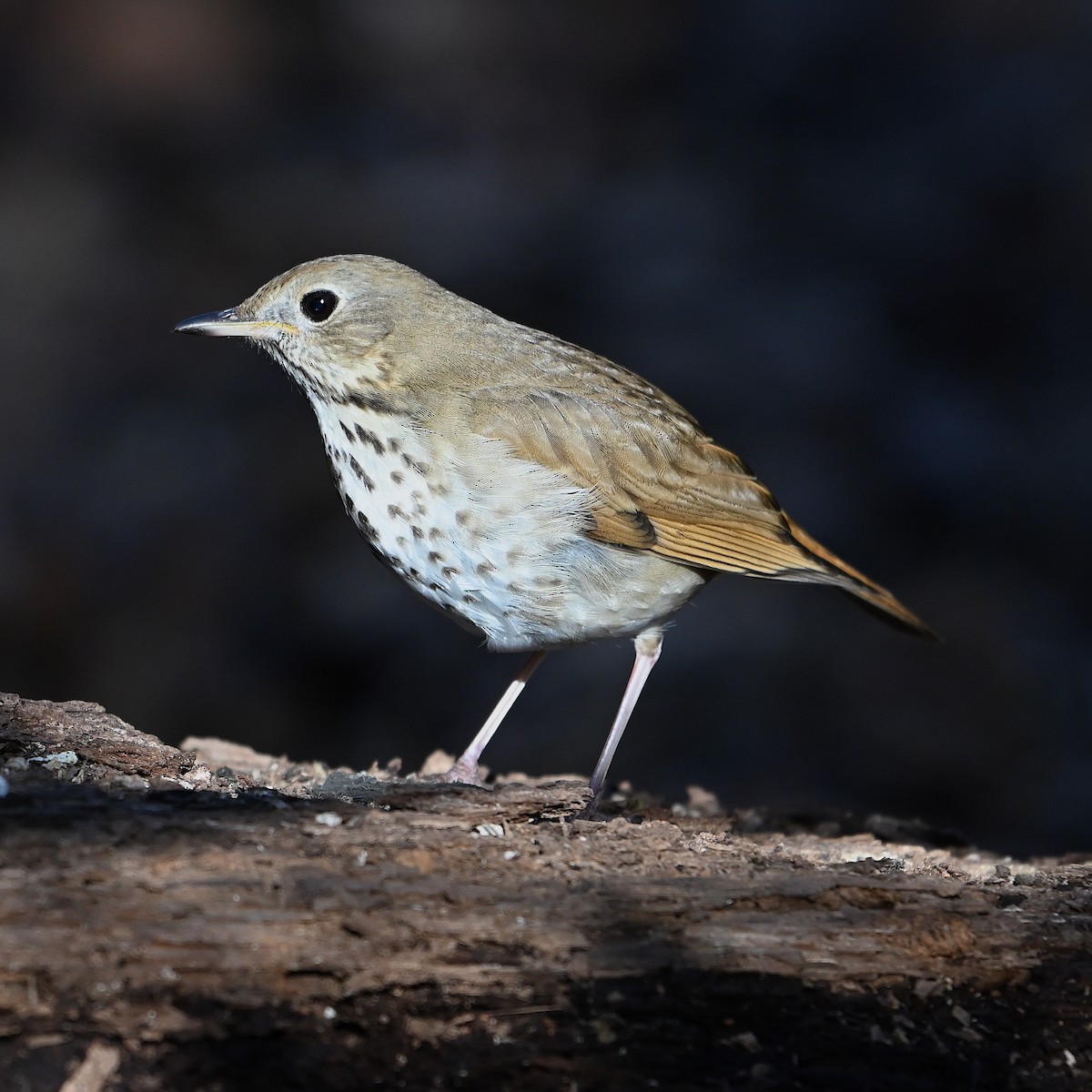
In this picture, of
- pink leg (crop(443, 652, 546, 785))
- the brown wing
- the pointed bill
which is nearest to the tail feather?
the brown wing

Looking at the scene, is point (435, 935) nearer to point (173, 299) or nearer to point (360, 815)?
point (360, 815)

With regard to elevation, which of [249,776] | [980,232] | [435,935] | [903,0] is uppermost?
[903,0]

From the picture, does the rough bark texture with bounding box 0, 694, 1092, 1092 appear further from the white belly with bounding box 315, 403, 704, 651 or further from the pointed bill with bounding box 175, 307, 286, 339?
the pointed bill with bounding box 175, 307, 286, 339

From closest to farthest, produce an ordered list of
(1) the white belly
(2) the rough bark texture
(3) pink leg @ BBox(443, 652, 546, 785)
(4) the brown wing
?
1. (2) the rough bark texture
2. (1) the white belly
3. (4) the brown wing
4. (3) pink leg @ BBox(443, 652, 546, 785)

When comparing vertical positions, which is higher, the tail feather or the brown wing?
the brown wing

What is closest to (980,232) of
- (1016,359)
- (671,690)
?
(1016,359)

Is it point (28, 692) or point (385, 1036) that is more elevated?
point (385, 1036)
